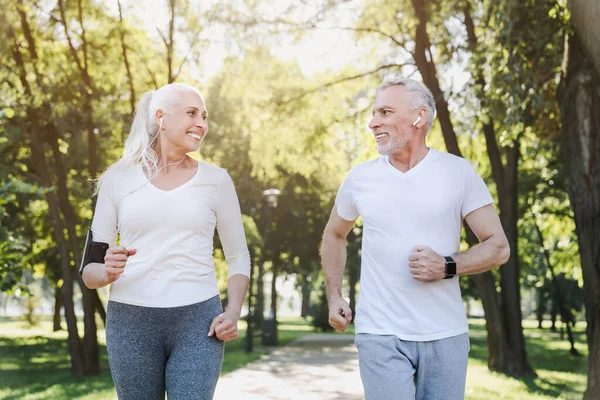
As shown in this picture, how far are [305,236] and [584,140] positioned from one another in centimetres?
2503

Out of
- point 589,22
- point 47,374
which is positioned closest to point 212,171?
point 589,22

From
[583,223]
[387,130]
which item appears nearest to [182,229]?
[387,130]

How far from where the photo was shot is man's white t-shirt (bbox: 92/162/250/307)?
12.6 ft

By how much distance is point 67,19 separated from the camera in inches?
690

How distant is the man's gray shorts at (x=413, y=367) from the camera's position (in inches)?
152

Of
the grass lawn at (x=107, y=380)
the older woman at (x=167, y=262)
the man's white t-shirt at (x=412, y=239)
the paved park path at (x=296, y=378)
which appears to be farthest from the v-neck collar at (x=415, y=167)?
the paved park path at (x=296, y=378)

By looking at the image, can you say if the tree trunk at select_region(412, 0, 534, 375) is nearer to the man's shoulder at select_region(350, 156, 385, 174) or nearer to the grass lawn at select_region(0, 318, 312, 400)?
the grass lawn at select_region(0, 318, 312, 400)

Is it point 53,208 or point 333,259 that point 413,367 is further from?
point 53,208

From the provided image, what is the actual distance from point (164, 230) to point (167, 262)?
138 millimetres

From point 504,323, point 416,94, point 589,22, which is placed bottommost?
point 504,323

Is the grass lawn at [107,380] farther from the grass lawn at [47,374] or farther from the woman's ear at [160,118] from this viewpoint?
the woman's ear at [160,118]

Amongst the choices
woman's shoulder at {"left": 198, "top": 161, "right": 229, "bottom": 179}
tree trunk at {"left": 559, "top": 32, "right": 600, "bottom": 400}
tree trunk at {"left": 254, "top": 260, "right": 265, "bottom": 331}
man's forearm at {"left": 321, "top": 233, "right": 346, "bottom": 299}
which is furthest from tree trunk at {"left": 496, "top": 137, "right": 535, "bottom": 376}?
woman's shoulder at {"left": 198, "top": 161, "right": 229, "bottom": 179}

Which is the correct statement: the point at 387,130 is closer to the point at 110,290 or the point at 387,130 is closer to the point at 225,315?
the point at 225,315

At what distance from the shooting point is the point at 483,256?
3998 mm
